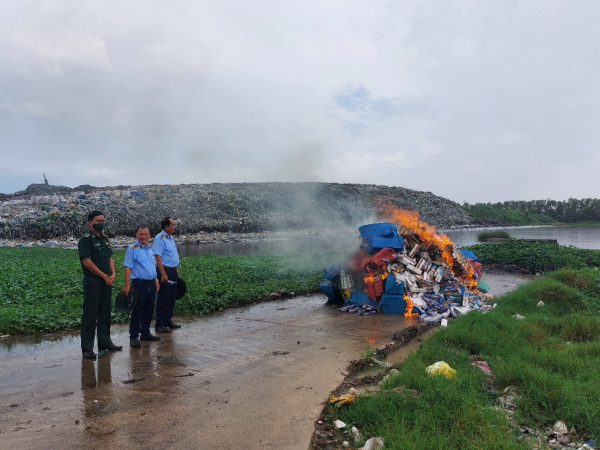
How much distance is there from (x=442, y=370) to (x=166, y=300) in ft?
15.8

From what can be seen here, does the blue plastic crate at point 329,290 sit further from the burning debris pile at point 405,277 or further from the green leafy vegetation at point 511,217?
the green leafy vegetation at point 511,217

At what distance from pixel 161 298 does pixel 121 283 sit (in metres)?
3.76

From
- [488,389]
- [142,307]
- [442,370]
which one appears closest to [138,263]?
[142,307]

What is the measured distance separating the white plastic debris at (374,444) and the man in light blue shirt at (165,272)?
15.4 ft

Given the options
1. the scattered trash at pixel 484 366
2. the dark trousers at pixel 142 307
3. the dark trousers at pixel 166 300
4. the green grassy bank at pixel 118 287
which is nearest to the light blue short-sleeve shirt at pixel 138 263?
the dark trousers at pixel 142 307

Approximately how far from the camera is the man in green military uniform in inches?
217

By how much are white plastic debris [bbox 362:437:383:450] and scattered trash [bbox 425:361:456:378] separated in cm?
148

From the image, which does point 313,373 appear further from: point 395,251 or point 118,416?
point 395,251

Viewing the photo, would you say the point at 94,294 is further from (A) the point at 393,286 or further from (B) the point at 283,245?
(B) the point at 283,245

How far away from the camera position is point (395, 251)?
9.81 m

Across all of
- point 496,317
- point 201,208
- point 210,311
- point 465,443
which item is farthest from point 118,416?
point 201,208

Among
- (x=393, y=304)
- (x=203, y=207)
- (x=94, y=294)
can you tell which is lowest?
(x=393, y=304)

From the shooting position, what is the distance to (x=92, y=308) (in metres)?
5.55

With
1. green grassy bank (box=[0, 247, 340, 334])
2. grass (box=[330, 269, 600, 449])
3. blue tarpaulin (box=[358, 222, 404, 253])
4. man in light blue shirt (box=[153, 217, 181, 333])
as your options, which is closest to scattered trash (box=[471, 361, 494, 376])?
grass (box=[330, 269, 600, 449])
